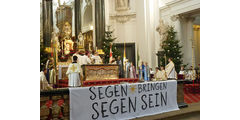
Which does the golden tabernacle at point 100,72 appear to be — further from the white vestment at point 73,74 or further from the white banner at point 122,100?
the white banner at point 122,100

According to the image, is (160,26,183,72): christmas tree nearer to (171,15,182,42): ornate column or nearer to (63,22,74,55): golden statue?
(171,15,182,42): ornate column

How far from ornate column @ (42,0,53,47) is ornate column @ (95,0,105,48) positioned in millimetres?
3689

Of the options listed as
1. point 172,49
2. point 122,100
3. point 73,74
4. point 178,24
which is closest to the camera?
point 122,100

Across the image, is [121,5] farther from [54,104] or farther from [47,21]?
[54,104]

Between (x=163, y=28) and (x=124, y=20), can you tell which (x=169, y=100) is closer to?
(x=163, y=28)

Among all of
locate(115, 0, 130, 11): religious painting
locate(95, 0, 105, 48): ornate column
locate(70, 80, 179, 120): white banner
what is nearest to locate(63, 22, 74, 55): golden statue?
locate(95, 0, 105, 48): ornate column

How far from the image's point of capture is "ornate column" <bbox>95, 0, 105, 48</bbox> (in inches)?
626

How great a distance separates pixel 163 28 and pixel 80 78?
10223 millimetres

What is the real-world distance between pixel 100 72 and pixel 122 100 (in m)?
3.77

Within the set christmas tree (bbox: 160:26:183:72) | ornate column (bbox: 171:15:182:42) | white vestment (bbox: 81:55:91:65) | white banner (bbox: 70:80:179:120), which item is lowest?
white banner (bbox: 70:80:179:120)

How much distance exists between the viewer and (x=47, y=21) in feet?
49.6

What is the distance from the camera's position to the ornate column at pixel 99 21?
626 inches

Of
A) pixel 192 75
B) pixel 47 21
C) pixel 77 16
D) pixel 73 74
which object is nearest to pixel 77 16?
pixel 77 16

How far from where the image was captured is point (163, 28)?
16.0 m
